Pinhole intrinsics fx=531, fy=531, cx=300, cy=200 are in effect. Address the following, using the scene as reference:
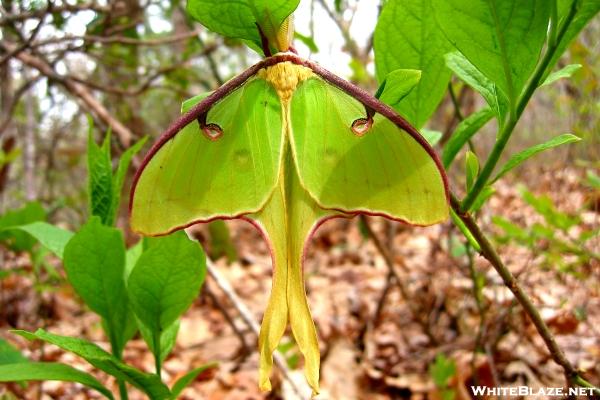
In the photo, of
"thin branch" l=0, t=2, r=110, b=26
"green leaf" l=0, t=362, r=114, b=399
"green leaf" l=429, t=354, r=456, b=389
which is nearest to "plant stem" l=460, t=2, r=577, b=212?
"green leaf" l=0, t=362, r=114, b=399

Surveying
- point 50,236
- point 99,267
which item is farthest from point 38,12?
point 99,267

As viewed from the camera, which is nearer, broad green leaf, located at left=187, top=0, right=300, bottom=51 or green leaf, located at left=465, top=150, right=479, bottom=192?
broad green leaf, located at left=187, top=0, right=300, bottom=51

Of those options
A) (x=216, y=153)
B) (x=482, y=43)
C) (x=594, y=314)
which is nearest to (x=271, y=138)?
(x=216, y=153)

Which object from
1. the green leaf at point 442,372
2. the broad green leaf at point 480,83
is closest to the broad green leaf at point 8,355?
the broad green leaf at point 480,83

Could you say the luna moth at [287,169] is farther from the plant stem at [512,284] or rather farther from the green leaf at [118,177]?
the green leaf at [118,177]

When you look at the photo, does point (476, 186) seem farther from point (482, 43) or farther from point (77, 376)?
point (77, 376)

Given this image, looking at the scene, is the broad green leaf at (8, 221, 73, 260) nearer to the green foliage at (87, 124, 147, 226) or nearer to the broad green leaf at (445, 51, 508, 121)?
the green foliage at (87, 124, 147, 226)
